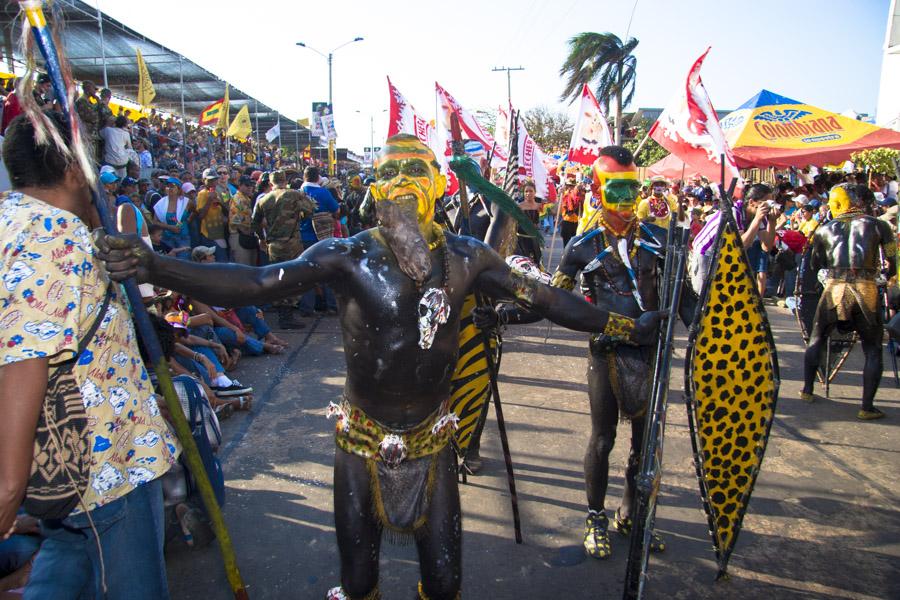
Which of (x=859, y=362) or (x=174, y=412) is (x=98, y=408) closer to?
(x=174, y=412)

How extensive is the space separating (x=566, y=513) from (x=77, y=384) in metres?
3.06

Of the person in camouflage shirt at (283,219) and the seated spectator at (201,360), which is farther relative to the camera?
the person in camouflage shirt at (283,219)

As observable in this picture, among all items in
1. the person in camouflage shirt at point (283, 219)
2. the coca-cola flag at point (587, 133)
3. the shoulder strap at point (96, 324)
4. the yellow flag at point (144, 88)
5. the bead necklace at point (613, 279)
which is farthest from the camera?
the yellow flag at point (144, 88)

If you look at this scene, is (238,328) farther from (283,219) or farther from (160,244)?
(160,244)

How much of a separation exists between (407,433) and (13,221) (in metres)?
1.40

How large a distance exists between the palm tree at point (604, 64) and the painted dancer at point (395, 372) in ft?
87.0

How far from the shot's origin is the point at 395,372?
2271 millimetres

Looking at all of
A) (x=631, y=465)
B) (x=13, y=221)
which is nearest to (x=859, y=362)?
(x=631, y=465)

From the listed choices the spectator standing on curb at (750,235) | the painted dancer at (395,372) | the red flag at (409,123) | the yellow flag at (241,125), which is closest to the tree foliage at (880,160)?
the spectator standing on curb at (750,235)

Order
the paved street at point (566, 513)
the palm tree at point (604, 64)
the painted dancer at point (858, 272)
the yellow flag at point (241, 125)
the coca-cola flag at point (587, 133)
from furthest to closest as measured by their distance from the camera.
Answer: the palm tree at point (604, 64) → the yellow flag at point (241, 125) → the coca-cola flag at point (587, 133) → the painted dancer at point (858, 272) → the paved street at point (566, 513)

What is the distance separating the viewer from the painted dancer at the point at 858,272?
551 centimetres

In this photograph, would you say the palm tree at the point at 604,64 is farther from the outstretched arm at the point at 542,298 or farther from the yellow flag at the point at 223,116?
the outstretched arm at the point at 542,298

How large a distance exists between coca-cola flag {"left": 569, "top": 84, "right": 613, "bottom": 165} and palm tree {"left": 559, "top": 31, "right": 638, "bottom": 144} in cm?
2104

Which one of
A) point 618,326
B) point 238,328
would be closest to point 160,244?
point 238,328
